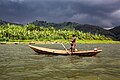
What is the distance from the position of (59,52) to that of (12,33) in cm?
12931

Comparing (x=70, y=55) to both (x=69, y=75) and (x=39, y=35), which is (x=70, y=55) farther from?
(x=39, y=35)

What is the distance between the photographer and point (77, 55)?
39.9 m

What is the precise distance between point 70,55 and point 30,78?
71.8 ft

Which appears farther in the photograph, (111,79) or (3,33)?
(3,33)

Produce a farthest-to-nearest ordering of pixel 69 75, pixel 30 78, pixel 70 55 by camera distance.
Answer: pixel 70 55, pixel 69 75, pixel 30 78

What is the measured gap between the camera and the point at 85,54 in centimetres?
3991

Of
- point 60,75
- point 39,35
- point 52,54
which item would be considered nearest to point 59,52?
point 52,54

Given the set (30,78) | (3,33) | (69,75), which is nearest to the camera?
(30,78)

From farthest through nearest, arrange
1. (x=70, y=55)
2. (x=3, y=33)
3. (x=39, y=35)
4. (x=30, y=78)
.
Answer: (x=39, y=35) → (x=3, y=33) → (x=70, y=55) → (x=30, y=78)

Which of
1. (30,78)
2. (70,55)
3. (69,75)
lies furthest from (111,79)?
(70,55)

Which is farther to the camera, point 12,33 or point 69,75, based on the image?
point 12,33

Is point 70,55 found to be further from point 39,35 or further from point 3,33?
point 39,35

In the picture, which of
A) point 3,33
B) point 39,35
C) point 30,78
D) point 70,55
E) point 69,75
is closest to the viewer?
point 30,78

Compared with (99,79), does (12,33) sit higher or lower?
higher
